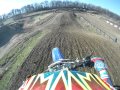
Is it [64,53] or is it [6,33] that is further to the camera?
[6,33]

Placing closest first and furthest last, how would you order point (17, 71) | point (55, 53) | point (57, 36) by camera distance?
point (55, 53)
point (17, 71)
point (57, 36)

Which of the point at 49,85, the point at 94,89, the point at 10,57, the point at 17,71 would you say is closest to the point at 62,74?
the point at 49,85

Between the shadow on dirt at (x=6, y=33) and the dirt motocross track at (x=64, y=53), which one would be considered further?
the shadow on dirt at (x=6, y=33)

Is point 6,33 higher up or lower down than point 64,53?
lower down

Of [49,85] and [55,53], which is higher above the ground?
[49,85]

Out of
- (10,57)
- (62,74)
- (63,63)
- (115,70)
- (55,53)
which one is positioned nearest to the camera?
(62,74)

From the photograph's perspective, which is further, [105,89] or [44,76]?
[44,76]

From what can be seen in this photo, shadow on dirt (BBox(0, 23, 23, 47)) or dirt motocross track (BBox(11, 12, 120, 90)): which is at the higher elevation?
dirt motocross track (BBox(11, 12, 120, 90))

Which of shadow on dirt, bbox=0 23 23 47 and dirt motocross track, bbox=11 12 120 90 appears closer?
dirt motocross track, bbox=11 12 120 90

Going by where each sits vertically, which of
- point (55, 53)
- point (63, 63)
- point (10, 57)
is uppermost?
point (63, 63)

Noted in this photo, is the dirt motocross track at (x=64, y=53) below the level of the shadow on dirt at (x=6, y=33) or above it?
above

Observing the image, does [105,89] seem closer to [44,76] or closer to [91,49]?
[44,76]
